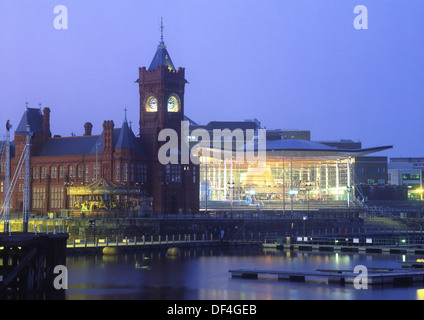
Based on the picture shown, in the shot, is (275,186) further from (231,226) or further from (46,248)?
(46,248)

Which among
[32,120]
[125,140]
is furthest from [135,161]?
[32,120]

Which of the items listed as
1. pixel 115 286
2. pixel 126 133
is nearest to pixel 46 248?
pixel 115 286

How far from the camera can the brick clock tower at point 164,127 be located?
116750mm

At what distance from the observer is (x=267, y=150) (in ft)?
511

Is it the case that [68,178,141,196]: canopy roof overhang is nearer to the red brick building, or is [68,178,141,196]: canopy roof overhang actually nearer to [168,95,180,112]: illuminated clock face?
the red brick building

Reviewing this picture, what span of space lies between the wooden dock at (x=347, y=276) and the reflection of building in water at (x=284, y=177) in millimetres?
97870

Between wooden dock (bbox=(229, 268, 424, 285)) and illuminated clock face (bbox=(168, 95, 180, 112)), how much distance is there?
203 ft

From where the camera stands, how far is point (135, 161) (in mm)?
115188

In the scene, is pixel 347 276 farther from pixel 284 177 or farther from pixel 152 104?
pixel 284 177

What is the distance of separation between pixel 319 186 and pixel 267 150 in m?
22.2

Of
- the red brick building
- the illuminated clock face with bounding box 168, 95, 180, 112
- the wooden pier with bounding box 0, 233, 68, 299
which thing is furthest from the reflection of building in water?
the wooden pier with bounding box 0, 233, 68, 299

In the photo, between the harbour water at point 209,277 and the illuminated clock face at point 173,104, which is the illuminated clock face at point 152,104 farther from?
the harbour water at point 209,277

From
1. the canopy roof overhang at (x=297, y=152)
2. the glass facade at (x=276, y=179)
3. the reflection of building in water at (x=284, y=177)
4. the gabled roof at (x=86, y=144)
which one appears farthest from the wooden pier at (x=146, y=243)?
the glass facade at (x=276, y=179)

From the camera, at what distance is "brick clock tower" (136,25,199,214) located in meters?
117
